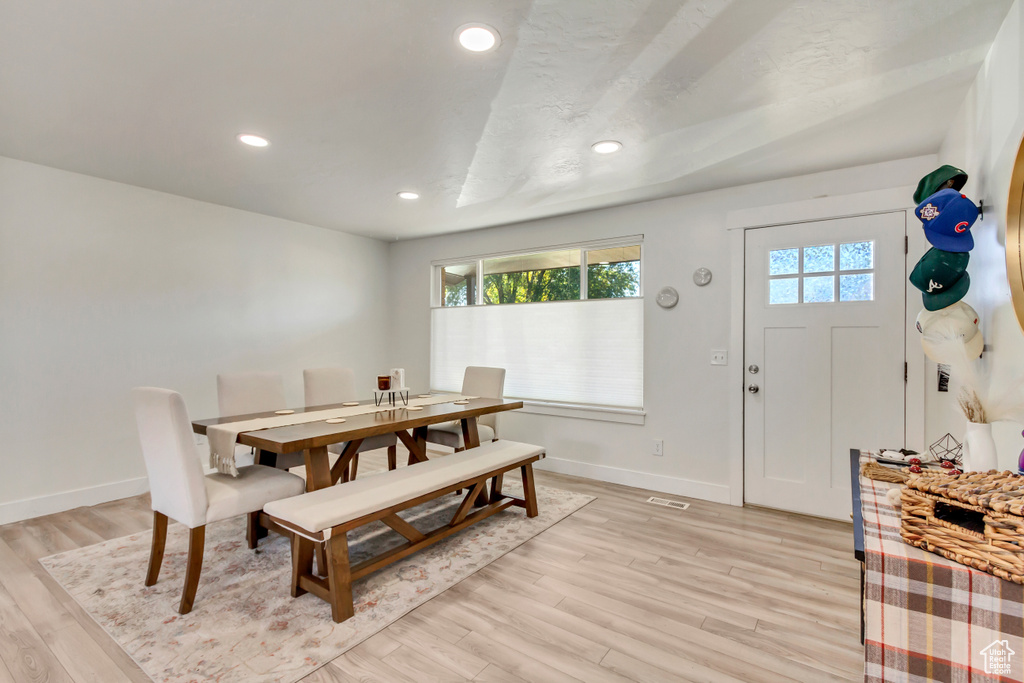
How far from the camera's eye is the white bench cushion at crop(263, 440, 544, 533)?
6.62 ft

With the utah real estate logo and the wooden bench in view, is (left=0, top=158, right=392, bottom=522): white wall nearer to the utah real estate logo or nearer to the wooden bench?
the wooden bench

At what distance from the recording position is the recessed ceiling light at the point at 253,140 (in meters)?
2.66

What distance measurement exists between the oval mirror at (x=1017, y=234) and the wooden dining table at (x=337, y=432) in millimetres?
2502

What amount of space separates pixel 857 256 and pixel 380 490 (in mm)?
3237

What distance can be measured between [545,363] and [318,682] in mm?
3149

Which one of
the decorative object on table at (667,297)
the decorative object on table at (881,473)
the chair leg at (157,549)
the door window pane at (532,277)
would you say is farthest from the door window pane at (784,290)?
the chair leg at (157,549)

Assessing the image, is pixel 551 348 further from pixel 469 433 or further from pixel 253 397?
pixel 253 397

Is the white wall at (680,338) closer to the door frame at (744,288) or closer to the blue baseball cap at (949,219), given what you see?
the door frame at (744,288)

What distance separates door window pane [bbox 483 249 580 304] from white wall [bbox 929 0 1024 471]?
8.86 ft

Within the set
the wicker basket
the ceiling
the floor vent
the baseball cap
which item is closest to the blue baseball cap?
the baseball cap

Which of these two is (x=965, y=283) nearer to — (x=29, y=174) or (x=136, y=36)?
(x=136, y=36)

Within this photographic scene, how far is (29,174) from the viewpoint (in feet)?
10.4

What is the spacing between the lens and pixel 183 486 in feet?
6.80

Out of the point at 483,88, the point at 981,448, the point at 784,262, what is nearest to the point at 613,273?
Answer: the point at 784,262
